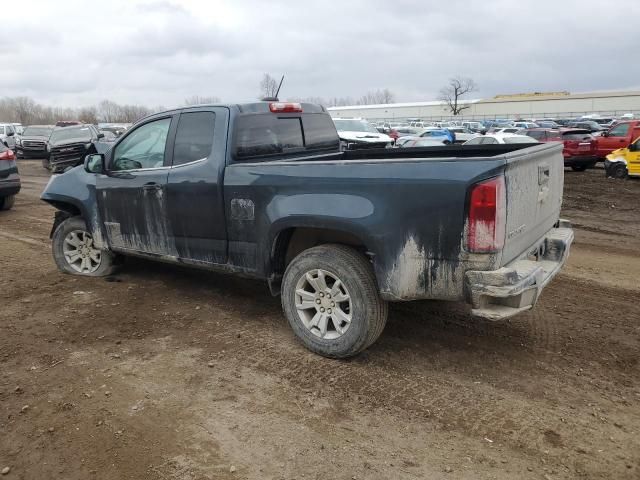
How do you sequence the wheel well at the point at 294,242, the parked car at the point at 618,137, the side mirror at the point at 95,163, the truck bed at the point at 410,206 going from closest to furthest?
1. the truck bed at the point at 410,206
2. the wheel well at the point at 294,242
3. the side mirror at the point at 95,163
4. the parked car at the point at 618,137

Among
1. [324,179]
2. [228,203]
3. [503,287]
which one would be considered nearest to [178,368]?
[228,203]

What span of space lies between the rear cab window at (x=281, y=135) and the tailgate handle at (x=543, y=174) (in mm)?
2243

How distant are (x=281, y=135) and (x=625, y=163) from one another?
14007 mm

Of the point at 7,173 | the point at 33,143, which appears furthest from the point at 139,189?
the point at 33,143

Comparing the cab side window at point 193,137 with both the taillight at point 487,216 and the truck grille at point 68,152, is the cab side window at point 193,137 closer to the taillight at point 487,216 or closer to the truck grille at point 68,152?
the taillight at point 487,216

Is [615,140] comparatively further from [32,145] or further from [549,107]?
[549,107]

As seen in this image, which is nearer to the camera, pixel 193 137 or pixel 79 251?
pixel 193 137

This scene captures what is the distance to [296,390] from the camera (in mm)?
3654

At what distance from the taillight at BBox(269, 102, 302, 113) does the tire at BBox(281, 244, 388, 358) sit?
1574 millimetres

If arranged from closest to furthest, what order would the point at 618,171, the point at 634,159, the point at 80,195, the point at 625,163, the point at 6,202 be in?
the point at 80,195, the point at 6,202, the point at 634,159, the point at 625,163, the point at 618,171

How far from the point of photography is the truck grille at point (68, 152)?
19.1m

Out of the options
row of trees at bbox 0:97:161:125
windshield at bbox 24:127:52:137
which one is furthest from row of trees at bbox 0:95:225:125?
windshield at bbox 24:127:52:137

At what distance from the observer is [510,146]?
15.9 ft

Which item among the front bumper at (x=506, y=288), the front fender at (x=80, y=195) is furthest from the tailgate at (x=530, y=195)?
the front fender at (x=80, y=195)
